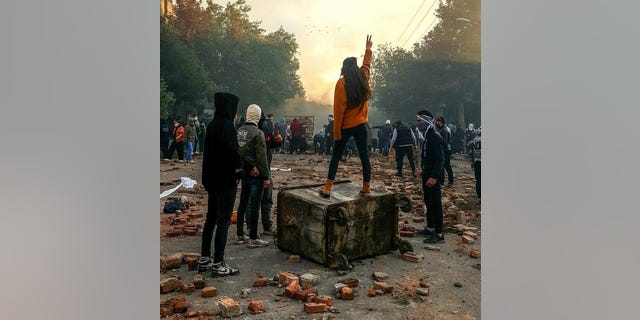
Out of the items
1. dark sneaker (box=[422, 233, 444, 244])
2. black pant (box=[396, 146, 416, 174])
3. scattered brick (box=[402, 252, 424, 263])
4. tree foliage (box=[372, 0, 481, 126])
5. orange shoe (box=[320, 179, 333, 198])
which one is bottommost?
scattered brick (box=[402, 252, 424, 263])

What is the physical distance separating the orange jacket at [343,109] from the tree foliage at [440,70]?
6 cm

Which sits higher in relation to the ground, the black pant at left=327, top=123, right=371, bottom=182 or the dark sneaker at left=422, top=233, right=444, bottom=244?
the black pant at left=327, top=123, right=371, bottom=182

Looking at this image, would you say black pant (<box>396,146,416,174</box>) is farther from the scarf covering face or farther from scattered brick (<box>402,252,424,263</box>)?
the scarf covering face

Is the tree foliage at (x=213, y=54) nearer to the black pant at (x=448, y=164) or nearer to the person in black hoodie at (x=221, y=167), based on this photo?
the person in black hoodie at (x=221, y=167)

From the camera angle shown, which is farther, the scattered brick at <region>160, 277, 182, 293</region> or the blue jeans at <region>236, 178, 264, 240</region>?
the blue jeans at <region>236, 178, 264, 240</region>

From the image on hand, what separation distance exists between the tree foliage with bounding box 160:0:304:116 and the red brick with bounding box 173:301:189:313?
1.08 meters

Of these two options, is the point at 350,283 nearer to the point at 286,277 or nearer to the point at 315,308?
the point at 315,308

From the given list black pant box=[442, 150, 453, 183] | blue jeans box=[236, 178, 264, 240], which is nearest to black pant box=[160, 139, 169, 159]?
blue jeans box=[236, 178, 264, 240]

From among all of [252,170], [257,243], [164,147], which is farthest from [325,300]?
[164,147]

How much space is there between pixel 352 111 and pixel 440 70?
57 cm

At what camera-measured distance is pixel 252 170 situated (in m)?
2.86

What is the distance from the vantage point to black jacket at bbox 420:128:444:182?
293 centimetres
